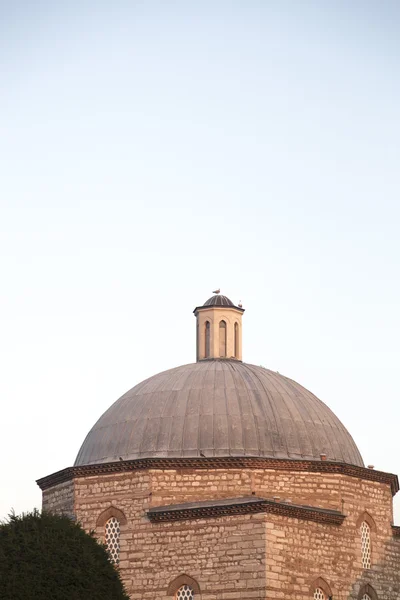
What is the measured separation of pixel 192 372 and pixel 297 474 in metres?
4.65

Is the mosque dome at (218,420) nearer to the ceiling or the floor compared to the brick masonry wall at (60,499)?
nearer to the ceiling

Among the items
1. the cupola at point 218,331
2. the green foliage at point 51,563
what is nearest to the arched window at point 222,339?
the cupola at point 218,331

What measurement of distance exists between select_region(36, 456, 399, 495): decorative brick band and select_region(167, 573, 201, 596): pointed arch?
9.56 ft

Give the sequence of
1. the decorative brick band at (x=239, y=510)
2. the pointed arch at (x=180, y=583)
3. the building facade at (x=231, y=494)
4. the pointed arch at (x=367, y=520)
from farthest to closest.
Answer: the pointed arch at (x=367, y=520), the pointed arch at (x=180, y=583), the building facade at (x=231, y=494), the decorative brick band at (x=239, y=510)

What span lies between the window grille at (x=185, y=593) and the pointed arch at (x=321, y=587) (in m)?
2.96

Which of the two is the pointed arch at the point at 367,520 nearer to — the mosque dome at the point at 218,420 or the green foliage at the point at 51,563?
the mosque dome at the point at 218,420

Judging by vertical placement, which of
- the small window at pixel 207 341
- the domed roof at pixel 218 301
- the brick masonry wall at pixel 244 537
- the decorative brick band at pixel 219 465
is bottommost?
the brick masonry wall at pixel 244 537

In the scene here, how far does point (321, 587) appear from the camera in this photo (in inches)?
1310

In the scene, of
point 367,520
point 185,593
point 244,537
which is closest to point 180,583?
point 185,593

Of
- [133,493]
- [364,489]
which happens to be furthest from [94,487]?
[364,489]

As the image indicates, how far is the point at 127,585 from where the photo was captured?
1319 inches

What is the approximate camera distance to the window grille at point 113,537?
111 ft

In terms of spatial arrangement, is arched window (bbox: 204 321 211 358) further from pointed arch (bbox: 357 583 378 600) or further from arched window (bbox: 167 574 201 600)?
pointed arch (bbox: 357 583 378 600)

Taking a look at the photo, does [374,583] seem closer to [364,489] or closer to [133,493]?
[364,489]
